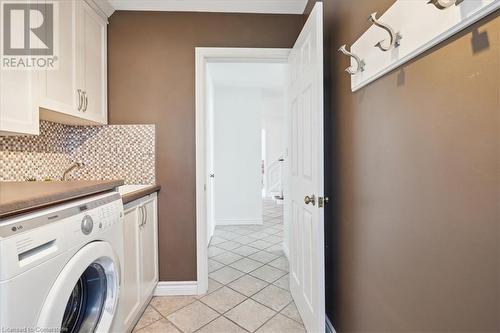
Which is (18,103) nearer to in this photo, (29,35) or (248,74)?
(29,35)

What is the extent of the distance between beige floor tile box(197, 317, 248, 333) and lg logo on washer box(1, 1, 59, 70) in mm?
1855

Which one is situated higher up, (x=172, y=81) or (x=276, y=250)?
(x=172, y=81)

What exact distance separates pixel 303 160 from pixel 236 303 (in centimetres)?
124

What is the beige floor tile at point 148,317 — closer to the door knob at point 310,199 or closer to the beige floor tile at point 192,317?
the beige floor tile at point 192,317

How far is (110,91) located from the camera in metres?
2.07

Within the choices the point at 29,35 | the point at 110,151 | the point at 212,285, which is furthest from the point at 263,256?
the point at 29,35

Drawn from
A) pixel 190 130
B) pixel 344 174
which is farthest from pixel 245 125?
pixel 344 174

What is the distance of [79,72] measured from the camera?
168 centimetres

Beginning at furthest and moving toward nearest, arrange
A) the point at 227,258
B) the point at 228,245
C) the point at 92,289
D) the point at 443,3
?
the point at 228,245 < the point at 227,258 < the point at 92,289 < the point at 443,3

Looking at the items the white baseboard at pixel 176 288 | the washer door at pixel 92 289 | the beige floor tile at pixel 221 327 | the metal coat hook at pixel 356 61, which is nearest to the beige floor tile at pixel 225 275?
the white baseboard at pixel 176 288

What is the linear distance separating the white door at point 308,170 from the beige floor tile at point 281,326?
0.08 m

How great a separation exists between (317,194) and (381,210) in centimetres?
37

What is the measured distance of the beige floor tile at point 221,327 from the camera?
163 centimetres

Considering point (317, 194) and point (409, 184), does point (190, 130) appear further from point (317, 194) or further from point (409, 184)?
point (409, 184)
